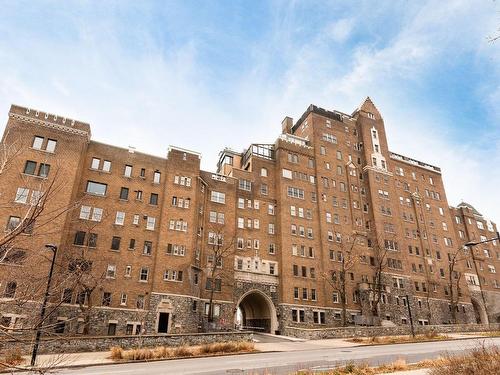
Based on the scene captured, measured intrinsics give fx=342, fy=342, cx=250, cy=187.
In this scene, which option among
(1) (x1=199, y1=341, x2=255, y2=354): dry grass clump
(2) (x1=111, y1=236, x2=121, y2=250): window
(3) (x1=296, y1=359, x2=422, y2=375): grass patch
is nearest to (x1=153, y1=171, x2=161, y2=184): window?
(2) (x1=111, y1=236, x2=121, y2=250): window

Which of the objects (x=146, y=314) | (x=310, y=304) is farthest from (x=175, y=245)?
(x=310, y=304)

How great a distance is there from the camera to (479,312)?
67625mm

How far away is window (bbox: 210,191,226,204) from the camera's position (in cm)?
4944

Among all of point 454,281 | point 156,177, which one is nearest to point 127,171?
point 156,177

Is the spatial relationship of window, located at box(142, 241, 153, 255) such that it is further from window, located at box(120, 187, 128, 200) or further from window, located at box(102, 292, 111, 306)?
window, located at box(120, 187, 128, 200)

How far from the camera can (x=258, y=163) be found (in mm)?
55375

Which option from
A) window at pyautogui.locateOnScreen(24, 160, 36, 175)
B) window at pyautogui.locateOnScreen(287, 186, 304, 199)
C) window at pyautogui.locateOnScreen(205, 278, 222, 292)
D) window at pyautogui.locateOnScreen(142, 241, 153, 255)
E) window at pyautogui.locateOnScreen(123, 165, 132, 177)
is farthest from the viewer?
window at pyautogui.locateOnScreen(287, 186, 304, 199)

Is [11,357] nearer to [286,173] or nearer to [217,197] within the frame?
[217,197]

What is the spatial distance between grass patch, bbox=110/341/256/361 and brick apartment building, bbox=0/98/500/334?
43.8 feet

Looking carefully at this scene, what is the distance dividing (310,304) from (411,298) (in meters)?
18.5

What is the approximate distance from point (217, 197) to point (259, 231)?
8134 millimetres

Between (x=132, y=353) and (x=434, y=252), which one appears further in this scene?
(x=434, y=252)

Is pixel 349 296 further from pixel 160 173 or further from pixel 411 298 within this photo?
pixel 160 173

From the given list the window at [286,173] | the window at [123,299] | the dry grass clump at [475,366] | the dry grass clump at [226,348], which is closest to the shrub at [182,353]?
the dry grass clump at [226,348]
